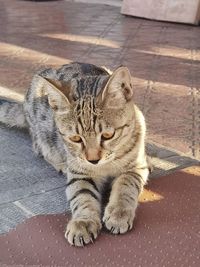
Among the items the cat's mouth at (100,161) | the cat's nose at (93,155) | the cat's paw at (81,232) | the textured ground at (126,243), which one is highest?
the cat's nose at (93,155)

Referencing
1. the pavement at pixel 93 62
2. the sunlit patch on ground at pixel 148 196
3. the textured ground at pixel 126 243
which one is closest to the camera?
the textured ground at pixel 126 243

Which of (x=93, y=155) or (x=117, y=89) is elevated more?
(x=117, y=89)

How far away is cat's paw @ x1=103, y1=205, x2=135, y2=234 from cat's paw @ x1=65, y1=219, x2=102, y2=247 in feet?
0.23

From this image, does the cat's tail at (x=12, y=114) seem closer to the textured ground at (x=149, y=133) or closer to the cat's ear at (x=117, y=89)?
→ the textured ground at (x=149, y=133)

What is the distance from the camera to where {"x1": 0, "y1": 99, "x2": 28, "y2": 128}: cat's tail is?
4.27m

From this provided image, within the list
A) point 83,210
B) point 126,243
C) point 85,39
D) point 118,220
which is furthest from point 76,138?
point 85,39

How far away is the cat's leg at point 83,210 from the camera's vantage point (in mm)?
2697

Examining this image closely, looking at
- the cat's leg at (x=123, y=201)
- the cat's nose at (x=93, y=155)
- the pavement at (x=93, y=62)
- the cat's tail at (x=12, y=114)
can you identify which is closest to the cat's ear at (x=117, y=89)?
the cat's nose at (x=93, y=155)

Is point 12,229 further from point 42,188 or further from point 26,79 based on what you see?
point 26,79

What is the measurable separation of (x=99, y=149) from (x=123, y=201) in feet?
1.03

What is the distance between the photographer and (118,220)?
2.77 metres

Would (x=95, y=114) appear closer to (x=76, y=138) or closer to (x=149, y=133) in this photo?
(x=76, y=138)

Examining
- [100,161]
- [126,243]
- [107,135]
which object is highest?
[107,135]

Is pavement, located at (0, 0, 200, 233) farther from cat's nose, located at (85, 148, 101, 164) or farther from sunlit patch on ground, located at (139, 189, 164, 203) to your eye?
cat's nose, located at (85, 148, 101, 164)
